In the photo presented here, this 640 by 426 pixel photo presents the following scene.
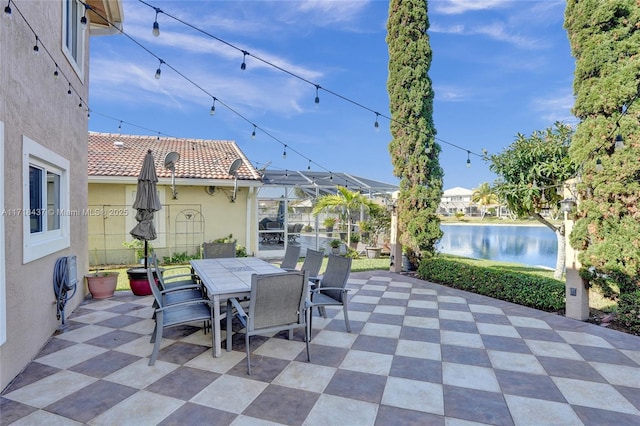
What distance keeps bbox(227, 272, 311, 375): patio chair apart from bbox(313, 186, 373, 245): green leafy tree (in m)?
8.84

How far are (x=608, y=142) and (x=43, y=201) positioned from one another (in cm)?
843

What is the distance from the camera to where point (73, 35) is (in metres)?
5.88

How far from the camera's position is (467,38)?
1181 cm

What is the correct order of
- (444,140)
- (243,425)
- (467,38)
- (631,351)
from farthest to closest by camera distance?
(467,38) < (444,140) < (631,351) < (243,425)

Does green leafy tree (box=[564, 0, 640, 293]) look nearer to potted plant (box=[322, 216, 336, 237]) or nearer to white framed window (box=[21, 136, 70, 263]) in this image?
white framed window (box=[21, 136, 70, 263])


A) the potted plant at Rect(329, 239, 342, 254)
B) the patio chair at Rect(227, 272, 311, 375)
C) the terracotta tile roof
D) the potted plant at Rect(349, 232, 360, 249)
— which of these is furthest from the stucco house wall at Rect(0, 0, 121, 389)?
the potted plant at Rect(349, 232, 360, 249)

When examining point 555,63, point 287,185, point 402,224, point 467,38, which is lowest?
point 402,224

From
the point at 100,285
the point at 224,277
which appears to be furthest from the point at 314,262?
the point at 100,285

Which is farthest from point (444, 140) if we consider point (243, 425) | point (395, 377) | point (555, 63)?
point (243, 425)

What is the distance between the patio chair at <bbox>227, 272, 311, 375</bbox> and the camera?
355 centimetres

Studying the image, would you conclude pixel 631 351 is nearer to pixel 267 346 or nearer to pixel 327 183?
pixel 267 346

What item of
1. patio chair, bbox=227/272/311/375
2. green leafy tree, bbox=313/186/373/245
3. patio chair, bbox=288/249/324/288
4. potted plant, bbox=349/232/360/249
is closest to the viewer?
patio chair, bbox=227/272/311/375

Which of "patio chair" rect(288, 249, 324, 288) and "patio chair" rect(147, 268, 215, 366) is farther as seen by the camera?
"patio chair" rect(288, 249, 324, 288)

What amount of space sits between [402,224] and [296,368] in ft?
22.6
